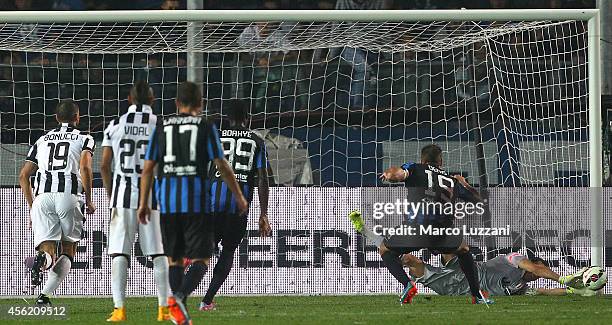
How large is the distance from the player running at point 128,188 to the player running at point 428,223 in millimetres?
3039

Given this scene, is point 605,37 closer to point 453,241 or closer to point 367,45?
point 367,45

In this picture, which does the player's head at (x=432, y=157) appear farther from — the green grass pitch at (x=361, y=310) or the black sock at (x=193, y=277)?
the black sock at (x=193, y=277)

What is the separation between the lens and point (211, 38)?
1496cm

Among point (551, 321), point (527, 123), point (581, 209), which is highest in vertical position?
point (527, 123)

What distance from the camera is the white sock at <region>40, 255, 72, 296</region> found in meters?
11.5

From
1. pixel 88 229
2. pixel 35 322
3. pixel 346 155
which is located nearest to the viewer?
pixel 35 322

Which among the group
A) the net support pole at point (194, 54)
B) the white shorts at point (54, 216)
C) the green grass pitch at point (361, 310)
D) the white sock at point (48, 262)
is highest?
the net support pole at point (194, 54)

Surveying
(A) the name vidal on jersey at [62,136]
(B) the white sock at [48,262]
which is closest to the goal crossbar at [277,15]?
(A) the name vidal on jersey at [62,136]

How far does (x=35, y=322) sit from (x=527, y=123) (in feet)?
22.6

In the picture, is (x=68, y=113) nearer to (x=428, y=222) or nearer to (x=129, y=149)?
(x=129, y=149)

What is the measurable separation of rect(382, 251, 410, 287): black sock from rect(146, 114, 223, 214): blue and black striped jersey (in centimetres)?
379

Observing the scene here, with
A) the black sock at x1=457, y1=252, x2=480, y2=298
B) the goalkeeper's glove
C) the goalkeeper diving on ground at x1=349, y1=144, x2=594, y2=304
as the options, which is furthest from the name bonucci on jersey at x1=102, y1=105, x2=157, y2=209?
the goalkeeper's glove

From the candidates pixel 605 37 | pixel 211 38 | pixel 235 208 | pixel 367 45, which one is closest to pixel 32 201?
pixel 235 208

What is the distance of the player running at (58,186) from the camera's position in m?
11.7
